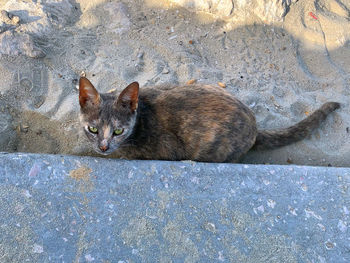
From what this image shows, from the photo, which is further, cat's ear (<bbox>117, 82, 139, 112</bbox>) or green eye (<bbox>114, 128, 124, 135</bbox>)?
green eye (<bbox>114, 128, 124, 135</bbox>)

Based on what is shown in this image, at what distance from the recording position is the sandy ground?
11.5 ft

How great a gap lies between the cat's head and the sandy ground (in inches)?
25.4

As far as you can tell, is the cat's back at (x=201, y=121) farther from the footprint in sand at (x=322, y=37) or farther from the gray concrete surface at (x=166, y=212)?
the footprint in sand at (x=322, y=37)

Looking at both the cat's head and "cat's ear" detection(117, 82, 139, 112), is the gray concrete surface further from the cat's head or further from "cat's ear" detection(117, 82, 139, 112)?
"cat's ear" detection(117, 82, 139, 112)

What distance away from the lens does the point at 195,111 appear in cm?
302

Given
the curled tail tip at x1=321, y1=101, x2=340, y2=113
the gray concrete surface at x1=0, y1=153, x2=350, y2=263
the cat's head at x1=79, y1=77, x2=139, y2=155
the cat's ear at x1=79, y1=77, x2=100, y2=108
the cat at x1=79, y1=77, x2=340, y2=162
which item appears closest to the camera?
the gray concrete surface at x1=0, y1=153, x2=350, y2=263

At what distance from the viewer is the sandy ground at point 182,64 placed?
3.49 metres

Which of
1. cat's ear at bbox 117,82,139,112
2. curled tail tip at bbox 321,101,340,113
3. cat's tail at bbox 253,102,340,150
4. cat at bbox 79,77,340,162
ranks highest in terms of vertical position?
cat's ear at bbox 117,82,139,112

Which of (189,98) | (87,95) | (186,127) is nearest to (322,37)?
(189,98)

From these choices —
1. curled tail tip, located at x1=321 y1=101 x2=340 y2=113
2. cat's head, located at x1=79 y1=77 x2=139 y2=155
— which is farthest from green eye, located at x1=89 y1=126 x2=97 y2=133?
curled tail tip, located at x1=321 y1=101 x2=340 y2=113

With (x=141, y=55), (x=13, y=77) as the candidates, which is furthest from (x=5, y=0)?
(x=141, y=55)

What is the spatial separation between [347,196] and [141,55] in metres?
2.90

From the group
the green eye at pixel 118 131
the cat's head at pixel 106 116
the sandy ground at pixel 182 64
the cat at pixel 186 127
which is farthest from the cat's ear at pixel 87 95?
the sandy ground at pixel 182 64

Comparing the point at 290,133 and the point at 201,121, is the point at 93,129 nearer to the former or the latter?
the point at 201,121
